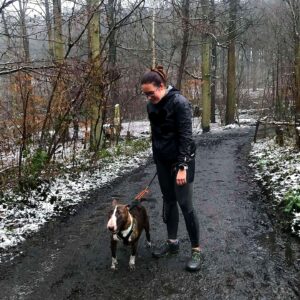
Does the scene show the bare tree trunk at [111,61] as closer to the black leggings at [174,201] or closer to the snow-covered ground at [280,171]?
the snow-covered ground at [280,171]

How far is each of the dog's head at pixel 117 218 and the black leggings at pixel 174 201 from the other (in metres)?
0.62

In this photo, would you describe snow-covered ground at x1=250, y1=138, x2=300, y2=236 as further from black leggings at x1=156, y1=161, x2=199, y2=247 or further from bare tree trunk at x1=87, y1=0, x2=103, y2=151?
bare tree trunk at x1=87, y1=0, x2=103, y2=151

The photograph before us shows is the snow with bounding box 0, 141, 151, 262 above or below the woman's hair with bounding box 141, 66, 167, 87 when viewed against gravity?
below

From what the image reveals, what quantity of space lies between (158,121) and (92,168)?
5441 mm

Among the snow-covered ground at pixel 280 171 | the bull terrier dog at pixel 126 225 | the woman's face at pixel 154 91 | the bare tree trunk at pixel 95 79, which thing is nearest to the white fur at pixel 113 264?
the bull terrier dog at pixel 126 225

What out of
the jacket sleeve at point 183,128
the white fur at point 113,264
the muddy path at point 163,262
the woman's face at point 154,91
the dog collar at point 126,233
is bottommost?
the muddy path at point 163,262

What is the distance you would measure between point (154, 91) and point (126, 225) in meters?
1.51

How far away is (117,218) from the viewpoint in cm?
396

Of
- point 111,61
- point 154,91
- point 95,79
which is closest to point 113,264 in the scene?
point 154,91

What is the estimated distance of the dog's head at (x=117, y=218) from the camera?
12.7ft

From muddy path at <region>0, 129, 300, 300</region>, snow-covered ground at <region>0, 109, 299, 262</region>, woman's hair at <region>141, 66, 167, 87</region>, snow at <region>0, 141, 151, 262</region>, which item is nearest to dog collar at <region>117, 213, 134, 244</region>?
muddy path at <region>0, 129, 300, 300</region>

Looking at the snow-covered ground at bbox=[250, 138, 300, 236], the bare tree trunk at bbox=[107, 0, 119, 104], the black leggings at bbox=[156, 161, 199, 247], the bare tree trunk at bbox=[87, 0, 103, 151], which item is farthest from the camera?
the bare tree trunk at bbox=[107, 0, 119, 104]

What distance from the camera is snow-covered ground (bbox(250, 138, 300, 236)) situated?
22.3ft

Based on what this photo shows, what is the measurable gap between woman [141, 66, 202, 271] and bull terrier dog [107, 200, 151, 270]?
0.44m
